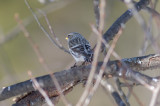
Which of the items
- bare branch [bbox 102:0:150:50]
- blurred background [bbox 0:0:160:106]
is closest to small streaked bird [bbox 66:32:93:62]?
bare branch [bbox 102:0:150:50]

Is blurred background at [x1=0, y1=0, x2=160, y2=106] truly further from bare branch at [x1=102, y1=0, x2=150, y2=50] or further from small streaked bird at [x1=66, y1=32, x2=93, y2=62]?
bare branch at [x1=102, y1=0, x2=150, y2=50]

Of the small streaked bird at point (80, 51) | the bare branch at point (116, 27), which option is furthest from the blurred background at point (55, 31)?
the bare branch at point (116, 27)

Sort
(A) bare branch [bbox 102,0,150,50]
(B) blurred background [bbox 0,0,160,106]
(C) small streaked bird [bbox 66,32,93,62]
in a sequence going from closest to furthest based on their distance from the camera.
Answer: (A) bare branch [bbox 102,0,150,50] → (C) small streaked bird [bbox 66,32,93,62] → (B) blurred background [bbox 0,0,160,106]

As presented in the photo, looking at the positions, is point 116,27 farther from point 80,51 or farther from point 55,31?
point 55,31

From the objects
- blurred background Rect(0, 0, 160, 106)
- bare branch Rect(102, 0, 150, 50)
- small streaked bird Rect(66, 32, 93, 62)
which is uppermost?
blurred background Rect(0, 0, 160, 106)

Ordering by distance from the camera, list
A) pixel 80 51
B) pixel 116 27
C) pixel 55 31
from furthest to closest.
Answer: pixel 55 31, pixel 80 51, pixel 116 27

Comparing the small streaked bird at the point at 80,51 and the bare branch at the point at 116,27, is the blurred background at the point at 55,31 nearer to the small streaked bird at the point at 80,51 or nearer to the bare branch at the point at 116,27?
the small streaked bird at the point at 80,51

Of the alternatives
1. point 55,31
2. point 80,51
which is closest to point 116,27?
point 80,51

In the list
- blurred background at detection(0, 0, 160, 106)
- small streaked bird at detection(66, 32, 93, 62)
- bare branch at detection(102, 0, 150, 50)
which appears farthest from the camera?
blurred background at detection(0, 0, 160, 106)

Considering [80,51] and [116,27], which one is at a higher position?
[80,51]

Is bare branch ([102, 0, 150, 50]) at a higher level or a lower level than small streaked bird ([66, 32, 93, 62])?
lower

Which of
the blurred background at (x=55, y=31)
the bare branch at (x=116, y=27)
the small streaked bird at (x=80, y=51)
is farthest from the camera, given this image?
the blurred background at (x=55, y=31)

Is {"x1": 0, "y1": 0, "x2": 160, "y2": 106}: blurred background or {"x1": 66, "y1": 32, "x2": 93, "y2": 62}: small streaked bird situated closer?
{"x1": 66, "y1": 32, "x2": 93, "y2": 62}: small streaked bird

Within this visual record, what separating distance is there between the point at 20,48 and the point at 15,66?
501 millimetres
